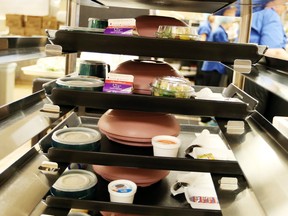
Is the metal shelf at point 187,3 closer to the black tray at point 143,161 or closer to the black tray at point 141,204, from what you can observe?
the black tray at point 143,161

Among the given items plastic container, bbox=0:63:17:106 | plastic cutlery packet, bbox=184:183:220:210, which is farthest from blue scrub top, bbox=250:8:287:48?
plastic container, bbox=0:63:17:106

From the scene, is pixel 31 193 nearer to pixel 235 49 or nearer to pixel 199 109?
pixel 199 109

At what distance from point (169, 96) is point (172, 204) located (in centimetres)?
37

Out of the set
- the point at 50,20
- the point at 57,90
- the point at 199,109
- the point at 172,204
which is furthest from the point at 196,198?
the point at 50,20

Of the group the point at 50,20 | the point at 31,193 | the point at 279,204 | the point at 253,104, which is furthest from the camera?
the point at 50,20

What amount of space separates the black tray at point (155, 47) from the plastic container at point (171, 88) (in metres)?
0.11

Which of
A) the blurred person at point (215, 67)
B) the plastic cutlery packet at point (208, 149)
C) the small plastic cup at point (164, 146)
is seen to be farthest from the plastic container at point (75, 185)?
the blurred person at point (215, 67)

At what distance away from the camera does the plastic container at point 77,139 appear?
104 centimetres

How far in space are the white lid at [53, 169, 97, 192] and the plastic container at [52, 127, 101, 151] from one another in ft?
0.42

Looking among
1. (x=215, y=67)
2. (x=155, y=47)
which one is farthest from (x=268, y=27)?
(x=155, y=47)

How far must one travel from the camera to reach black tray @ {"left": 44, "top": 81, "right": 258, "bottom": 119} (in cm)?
95

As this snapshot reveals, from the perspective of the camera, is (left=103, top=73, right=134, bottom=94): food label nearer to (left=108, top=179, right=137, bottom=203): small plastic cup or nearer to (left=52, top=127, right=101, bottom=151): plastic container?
(left=52, top=127, right=101, bottom=151): plastic container

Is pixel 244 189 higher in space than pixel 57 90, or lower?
lower

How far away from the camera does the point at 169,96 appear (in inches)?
39.1
